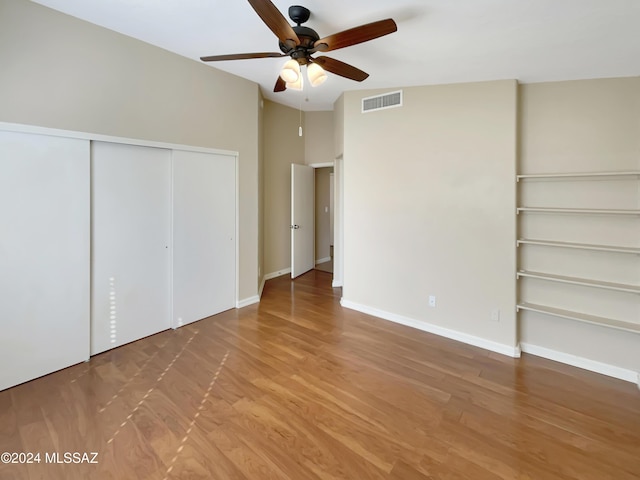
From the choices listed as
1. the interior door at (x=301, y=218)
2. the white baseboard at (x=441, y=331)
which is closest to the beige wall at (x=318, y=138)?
the interior door at (x=301, y=218)

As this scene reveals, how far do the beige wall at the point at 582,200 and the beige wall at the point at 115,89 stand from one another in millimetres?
3136

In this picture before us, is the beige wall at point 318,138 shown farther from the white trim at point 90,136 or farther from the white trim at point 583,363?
the white trim at point 583,363

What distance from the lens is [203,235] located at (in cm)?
359

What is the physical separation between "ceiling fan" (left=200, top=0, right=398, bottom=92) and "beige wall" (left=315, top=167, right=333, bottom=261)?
4175 millimetres

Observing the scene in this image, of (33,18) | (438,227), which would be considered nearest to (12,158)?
(33,18)

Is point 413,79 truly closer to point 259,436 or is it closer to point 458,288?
point 458,288

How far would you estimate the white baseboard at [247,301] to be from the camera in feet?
13.2

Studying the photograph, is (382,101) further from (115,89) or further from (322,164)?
(115,89)

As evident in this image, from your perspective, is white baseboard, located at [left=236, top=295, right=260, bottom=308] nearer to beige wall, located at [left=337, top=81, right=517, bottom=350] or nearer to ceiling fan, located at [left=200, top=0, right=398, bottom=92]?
beige wall, located at [left=337, top=81, right=517, bottom=350]

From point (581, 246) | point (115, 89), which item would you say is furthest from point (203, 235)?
point (581, 246)

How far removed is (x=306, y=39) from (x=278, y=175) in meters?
3.42

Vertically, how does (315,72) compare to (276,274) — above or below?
above

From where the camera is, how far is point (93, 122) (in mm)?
2650

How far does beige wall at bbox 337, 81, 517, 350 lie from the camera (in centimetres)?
294
